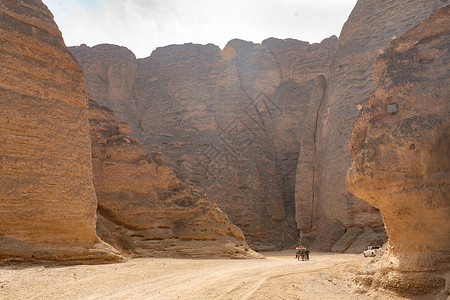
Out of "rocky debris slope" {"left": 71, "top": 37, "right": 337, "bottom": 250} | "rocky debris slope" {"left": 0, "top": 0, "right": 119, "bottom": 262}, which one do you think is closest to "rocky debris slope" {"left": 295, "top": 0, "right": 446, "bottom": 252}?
"rocky debris slope" {"left": 71, "top": 37, "right": 337, "bottom": 250}

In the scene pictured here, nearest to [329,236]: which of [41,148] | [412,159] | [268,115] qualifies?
[268,115]

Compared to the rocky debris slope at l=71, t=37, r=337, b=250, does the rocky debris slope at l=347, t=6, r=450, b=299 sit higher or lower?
lower

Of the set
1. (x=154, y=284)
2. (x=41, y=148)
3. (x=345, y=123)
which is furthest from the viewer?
(x=345, y=123)

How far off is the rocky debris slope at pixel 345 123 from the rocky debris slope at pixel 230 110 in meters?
4.58

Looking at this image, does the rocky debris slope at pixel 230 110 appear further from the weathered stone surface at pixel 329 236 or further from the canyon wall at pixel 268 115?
the weathered stone surface at pixel 329 236

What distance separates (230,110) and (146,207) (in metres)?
26.1

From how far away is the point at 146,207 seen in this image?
21344 millimetres

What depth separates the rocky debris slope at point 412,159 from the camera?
7309 mm

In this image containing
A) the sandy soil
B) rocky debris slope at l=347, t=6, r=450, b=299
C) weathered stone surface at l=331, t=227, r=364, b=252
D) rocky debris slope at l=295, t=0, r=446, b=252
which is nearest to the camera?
rocky debris slope at l=347, t=6, r=450, b=299

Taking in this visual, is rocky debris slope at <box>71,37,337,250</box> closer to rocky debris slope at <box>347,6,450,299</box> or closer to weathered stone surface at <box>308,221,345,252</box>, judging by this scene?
weathered stone surface at <box>308,221,345,252</box>

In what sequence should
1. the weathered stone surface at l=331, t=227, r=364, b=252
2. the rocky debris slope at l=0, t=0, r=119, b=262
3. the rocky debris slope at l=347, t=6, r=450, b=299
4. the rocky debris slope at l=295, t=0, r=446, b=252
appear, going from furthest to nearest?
the rocky debris slope at l=295, t=0, r=446, b=252 < the weathered stone surface at l=331, t=227, r=364, b=252 < the rocky debris slope at l=0, t=0, r=119, b=262 < the rocky debris slope at l=347, t=6, r=450, b=299

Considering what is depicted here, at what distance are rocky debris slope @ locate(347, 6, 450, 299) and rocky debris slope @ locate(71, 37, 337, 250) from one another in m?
28.4

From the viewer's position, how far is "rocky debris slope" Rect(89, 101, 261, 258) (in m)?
20.3

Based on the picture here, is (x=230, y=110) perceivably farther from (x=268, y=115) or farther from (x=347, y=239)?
(x=347, y=239)
